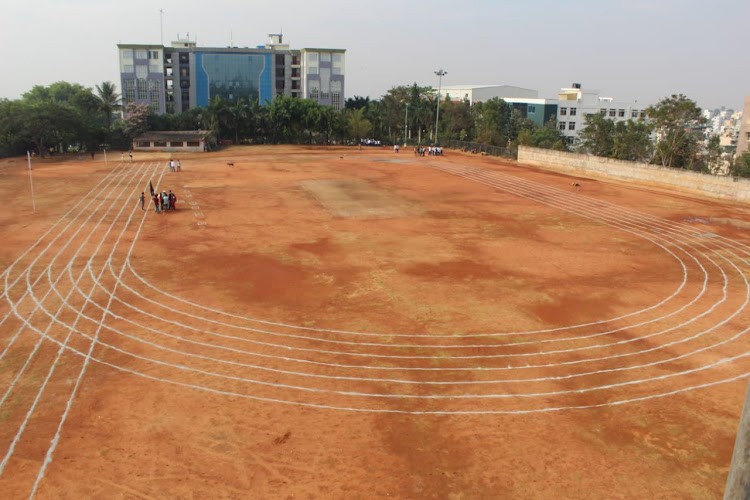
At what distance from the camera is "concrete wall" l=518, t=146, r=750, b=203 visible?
130 feet

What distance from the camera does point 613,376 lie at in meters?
14.0

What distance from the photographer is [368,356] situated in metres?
15.0

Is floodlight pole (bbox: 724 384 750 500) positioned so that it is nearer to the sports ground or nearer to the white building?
the sports ground

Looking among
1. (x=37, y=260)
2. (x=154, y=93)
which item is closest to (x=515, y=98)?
(x=154, y=93)

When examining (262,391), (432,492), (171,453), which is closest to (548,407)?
(432,492)

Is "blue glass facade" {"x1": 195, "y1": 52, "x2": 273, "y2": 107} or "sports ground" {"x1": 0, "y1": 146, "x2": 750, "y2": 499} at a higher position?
"blue glass facade" {"x1": 195, "y1": 52, "x2": 273, "y2": 107}

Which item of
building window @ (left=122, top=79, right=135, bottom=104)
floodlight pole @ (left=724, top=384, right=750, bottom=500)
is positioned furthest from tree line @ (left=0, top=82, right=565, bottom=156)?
floodlight pole @ (left=724, top=384, right=750, bottom=500)

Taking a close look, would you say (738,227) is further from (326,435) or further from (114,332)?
(114,332)

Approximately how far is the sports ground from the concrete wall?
9876 millimetres

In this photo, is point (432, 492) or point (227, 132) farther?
point (227, 132)

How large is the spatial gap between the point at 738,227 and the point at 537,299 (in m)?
18.8

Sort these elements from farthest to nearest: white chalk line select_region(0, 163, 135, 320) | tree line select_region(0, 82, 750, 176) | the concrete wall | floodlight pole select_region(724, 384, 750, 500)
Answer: tree line select_region(0, 82, 750, 176)
the concrete wall
white chalk line select_region(0, 163, 135, 320)
floodlight pole select_region(724, 384, 750, 500)

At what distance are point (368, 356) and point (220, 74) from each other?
9912 centimetres

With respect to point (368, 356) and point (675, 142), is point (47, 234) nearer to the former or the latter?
point (368, 356)
